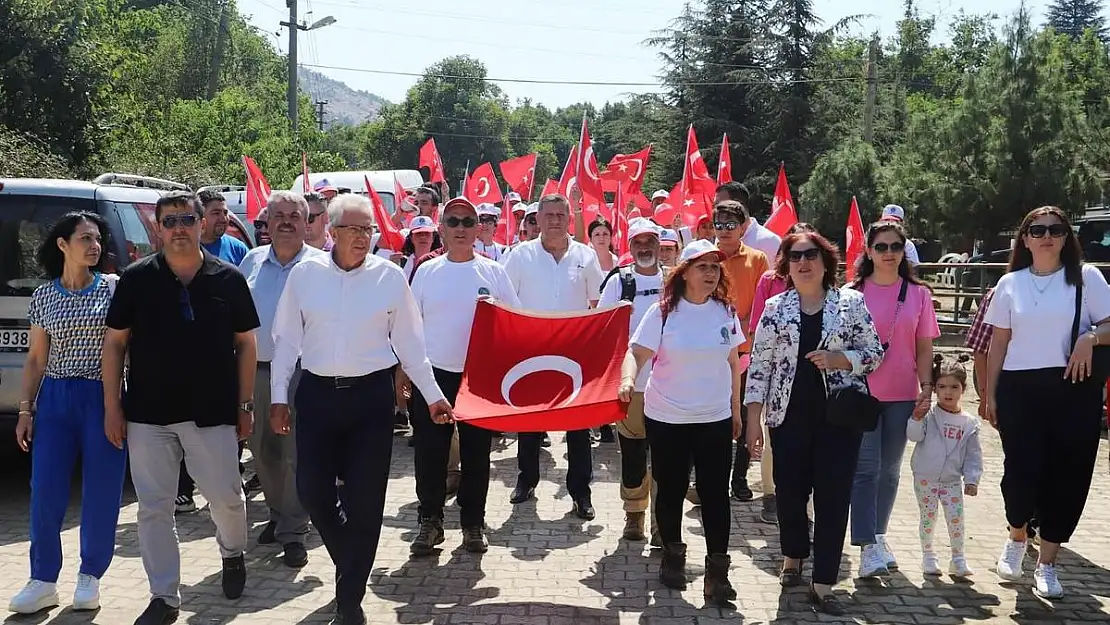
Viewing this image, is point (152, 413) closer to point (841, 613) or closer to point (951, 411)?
point (841, 613)

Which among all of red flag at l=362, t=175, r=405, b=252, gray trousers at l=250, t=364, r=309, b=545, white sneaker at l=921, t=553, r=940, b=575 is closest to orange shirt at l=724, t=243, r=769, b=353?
white sneaker at l=921, t=553, r=940, b=575

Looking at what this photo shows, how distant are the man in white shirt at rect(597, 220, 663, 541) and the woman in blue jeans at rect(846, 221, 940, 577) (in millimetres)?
1306

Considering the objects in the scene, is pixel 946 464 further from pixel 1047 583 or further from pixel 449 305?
pixel 449 305

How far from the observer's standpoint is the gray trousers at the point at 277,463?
19.9ft

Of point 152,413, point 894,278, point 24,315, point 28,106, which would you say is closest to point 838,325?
point 894,278

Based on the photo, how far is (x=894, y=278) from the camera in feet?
19.1

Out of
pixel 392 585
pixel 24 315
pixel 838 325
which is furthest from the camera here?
pixel 24 315

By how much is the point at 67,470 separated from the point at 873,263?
14.9 feet

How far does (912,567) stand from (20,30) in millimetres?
Answer: 20409

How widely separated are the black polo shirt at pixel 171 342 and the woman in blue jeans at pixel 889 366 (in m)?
3.51

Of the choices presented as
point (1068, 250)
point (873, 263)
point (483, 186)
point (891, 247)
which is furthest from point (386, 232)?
point (1068, 250)

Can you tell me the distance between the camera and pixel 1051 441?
5.57 meters

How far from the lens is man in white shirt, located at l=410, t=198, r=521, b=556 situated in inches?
235

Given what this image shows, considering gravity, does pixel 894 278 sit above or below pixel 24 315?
above
